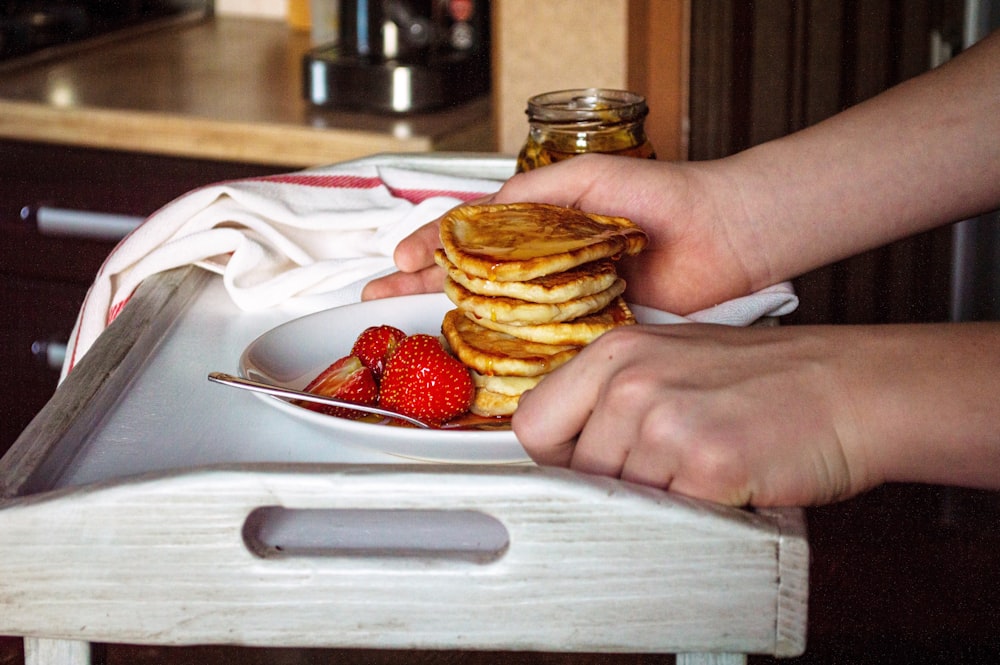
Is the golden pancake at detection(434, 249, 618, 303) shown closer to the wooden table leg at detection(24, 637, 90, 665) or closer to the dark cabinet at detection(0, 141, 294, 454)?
the wooden table leg at detection(24, 637, 90, 665)

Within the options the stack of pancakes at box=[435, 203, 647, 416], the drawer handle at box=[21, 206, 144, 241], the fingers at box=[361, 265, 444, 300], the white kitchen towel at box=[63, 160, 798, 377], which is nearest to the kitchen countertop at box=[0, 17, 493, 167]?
the drawer handle at box=[21, 206, 144, 241]

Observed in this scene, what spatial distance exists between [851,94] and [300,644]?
1.86 meters

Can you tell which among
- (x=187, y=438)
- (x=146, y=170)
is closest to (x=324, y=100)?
(x=146, y=170)

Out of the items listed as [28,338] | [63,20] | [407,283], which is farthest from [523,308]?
[63,20]

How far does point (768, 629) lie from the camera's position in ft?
2.00

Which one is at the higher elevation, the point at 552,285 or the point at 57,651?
the point at 552,285

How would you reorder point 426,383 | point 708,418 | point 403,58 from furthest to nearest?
point 403,58, point 426,383, point 708,418

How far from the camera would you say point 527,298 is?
82 centimetres

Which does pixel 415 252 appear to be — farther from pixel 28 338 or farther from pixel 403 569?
pixel 28 338

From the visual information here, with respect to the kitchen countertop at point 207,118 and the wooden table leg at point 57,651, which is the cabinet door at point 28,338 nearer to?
the kitchen countertop at point 207,118

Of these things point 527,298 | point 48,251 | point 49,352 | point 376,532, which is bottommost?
point 49,352

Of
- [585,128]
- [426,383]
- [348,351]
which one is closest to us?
[426,383]

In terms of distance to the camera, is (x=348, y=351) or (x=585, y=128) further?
(x=585, y=128)

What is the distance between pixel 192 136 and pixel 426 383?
4.53 feet
